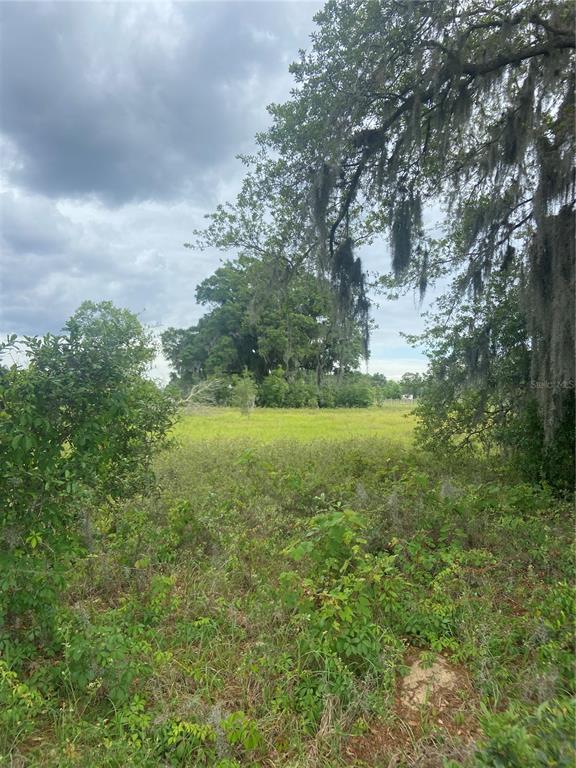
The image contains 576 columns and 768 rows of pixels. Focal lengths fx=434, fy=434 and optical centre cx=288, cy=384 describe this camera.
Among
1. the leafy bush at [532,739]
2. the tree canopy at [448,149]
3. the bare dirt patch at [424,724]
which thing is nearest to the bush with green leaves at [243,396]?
the tree canopy at [448,149]

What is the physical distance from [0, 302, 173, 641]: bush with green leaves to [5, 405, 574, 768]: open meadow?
363 mm

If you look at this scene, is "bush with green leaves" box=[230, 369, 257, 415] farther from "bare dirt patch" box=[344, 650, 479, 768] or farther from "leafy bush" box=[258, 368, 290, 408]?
"bare dirt patch" box=[344, 650, 479, 768]

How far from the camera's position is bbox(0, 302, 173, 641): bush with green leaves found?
2.55 m

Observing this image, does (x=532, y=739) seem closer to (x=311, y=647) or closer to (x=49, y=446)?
(x=311, y=647)

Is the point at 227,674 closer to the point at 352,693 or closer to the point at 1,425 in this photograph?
the point at 352,693

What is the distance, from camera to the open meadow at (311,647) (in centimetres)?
209

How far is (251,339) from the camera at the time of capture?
35.8 meters

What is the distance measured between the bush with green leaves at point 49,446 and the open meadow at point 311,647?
1.19 ft

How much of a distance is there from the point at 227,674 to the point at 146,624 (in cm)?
81

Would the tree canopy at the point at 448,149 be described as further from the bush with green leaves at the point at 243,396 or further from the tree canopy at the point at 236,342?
the tree canopy at the point at 236,342

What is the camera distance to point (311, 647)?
266cm

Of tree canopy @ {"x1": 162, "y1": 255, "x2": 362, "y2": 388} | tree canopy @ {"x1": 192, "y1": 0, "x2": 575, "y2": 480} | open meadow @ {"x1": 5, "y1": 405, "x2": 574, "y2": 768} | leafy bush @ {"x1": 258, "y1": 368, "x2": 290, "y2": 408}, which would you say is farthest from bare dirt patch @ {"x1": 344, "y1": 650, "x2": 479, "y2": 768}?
leafy bush @ {"x1": 258, "y1": 368, "x2": 290, "y2": 408}

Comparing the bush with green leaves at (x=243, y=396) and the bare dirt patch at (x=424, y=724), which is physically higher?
the bush with green leaves at (x=243, y=396)

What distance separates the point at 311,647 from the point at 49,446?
2051 millimetres
